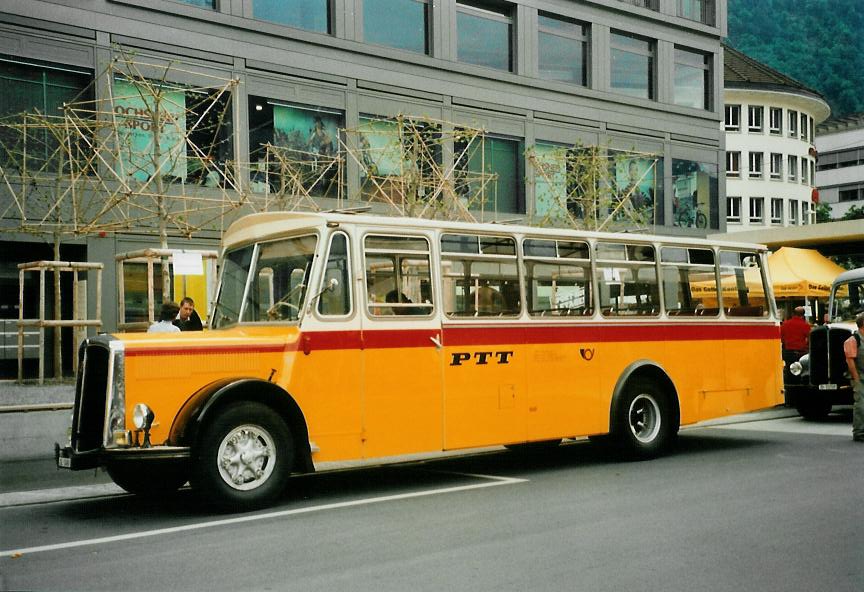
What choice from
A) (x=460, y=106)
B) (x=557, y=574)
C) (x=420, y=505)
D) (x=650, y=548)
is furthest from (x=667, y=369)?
(x=460, y=106)

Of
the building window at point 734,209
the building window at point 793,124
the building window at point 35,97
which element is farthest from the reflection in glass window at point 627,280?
the building window at point 793,124

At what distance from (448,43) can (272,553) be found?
81.0ft

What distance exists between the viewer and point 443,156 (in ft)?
94.0

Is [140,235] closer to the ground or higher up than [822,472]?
higher up

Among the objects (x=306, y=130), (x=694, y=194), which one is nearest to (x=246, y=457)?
(x=306, y=130)

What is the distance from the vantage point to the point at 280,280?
970 cm

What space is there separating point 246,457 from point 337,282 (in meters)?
1.89

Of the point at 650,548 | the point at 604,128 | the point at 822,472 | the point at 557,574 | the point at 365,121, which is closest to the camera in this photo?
the point at 557,574

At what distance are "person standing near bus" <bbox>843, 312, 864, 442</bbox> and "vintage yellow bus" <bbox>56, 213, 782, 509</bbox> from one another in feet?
3.98

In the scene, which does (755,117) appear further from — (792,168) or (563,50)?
(563,50)

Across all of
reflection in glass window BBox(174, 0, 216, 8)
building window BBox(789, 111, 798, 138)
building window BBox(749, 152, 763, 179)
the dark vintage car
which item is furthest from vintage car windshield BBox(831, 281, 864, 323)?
building window BBox(789, 111, 798, 138)

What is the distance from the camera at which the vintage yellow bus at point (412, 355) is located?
856 cm

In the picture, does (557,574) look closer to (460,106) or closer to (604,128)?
(460,106)

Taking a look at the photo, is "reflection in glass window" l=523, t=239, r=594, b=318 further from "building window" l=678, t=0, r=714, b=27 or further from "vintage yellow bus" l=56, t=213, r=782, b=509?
"building window" l=678, t=0, r=714, b=27
